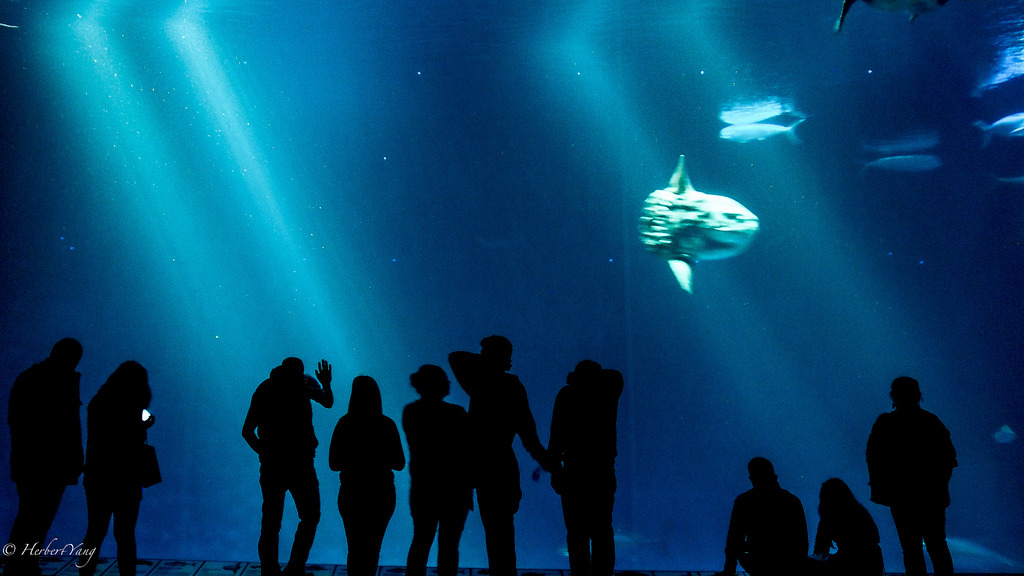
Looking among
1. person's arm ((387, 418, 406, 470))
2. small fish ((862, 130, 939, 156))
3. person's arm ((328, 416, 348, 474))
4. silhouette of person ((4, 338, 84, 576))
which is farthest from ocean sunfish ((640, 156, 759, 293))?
small fish ((862, 130, 939, 156))

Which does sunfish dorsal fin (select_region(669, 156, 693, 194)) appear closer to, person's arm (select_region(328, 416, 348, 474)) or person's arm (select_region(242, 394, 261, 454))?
person's arm (select_region(328, 416, 348, 474))

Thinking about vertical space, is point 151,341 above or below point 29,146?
below

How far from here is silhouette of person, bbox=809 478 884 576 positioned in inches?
112

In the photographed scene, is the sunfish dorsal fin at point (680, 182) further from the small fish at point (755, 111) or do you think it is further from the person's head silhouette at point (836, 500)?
the small fish at point (755, 111)

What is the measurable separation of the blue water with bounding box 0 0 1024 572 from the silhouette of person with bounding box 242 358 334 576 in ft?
29.1

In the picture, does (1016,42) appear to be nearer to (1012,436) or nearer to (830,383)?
(1012,436)

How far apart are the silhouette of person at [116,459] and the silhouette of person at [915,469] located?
15.5 feet

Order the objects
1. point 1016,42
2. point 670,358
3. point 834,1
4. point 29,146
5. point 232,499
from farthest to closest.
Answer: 1. point 670,358
2. point 232,499
3. point 29,146
4. point 1016,42
5. point 834,1

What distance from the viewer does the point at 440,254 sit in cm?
2267

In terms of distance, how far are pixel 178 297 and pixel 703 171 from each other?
21990 millimetres

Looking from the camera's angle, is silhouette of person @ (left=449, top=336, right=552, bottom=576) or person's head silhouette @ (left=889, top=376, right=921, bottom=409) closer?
silhouette of person @ (left=449, top=336, right=552, bottom=576)

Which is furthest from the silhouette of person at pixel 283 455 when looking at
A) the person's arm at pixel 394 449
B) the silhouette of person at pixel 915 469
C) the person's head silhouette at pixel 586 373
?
the silhouette of person at pixel 915 469

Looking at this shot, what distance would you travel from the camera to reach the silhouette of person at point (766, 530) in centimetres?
314

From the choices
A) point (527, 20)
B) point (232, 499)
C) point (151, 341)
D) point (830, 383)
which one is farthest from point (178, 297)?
point (830, 383)
